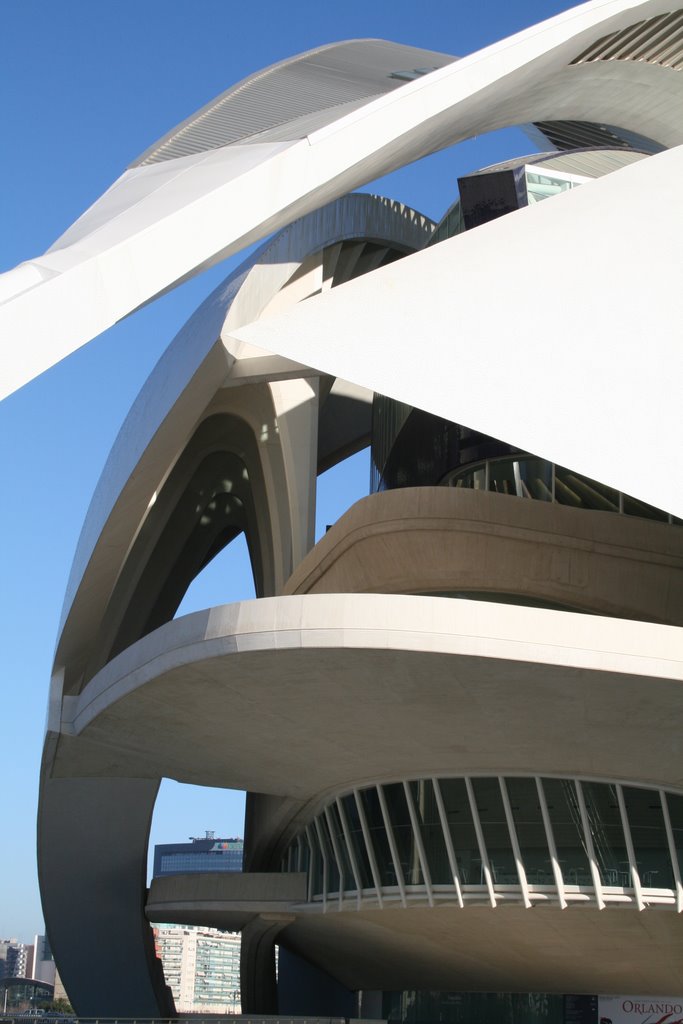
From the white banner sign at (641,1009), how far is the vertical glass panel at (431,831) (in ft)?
19.3

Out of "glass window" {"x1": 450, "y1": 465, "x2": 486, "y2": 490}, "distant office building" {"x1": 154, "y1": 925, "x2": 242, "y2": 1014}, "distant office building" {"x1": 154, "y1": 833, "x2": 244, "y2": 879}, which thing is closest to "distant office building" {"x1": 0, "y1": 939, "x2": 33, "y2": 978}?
"distant office building" {"x1": 154, "y1": 833, "x2": 244, "y2": 879}

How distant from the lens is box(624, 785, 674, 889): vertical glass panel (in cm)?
1828

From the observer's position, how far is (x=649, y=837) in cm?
1836

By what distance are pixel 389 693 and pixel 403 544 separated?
144 inches

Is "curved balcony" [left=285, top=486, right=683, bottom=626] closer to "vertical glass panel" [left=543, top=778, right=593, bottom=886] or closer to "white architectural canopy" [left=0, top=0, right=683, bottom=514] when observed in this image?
"vertical glass panel" [left=543, top=778, right=593, bottom=886]

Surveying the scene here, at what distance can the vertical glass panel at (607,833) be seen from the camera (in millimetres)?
18422

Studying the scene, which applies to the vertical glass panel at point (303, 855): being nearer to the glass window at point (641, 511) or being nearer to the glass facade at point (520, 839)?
the glass facade at point (520, 839)

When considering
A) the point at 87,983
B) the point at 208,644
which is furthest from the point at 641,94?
the point at 87,983

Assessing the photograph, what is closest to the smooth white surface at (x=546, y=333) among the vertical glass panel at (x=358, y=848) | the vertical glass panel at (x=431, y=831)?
the vertical glass panel at (x=431, y=831)

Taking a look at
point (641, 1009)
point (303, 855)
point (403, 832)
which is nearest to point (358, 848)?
point (403, 832)

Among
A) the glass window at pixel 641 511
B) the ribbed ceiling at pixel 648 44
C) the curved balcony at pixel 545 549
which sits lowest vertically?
the curved balcony at pixel 545 549

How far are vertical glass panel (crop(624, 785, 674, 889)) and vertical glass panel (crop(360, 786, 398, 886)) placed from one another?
15.6 feet

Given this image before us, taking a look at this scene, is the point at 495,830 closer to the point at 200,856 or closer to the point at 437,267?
the point at 437,267

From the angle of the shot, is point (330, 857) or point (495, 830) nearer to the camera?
point (495, 830)
